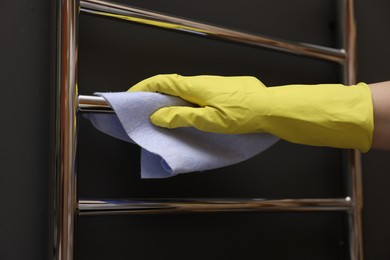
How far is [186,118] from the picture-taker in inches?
25.1

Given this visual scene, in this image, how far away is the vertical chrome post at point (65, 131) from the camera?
0.63m

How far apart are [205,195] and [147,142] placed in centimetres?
24

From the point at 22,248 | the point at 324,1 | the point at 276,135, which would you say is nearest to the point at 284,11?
the point at 324,1

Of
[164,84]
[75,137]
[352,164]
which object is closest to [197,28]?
[164,84]

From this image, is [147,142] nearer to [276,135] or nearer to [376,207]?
[276,135]

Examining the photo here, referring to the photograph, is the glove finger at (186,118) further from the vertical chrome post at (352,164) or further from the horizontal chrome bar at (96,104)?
the vertical chrome post at (352,164)

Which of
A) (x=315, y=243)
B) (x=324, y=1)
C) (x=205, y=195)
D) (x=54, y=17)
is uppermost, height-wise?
(x=324, y=1)

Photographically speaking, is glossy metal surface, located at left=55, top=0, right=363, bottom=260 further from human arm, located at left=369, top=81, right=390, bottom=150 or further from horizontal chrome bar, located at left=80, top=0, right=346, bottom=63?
human arm, located at left=369, top=81, right=390, bottom=150

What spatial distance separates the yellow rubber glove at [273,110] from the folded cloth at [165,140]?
0.05ft

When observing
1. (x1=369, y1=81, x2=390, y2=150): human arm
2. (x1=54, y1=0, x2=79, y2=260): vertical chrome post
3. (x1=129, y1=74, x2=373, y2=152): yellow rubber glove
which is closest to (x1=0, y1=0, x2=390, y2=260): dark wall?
(x1=54, y1=0, x2=79, y2=260): vertical chrome post

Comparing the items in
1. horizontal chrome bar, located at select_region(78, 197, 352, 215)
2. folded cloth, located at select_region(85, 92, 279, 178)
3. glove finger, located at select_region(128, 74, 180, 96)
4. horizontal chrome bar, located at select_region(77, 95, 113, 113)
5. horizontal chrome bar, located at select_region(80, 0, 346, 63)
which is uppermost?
horizontal chrome bar, located at select_region(80, 0, 346, 63)

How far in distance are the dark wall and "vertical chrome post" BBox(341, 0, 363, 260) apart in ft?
0.21

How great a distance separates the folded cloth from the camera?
0.64 m

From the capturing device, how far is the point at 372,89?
676 millimetres
